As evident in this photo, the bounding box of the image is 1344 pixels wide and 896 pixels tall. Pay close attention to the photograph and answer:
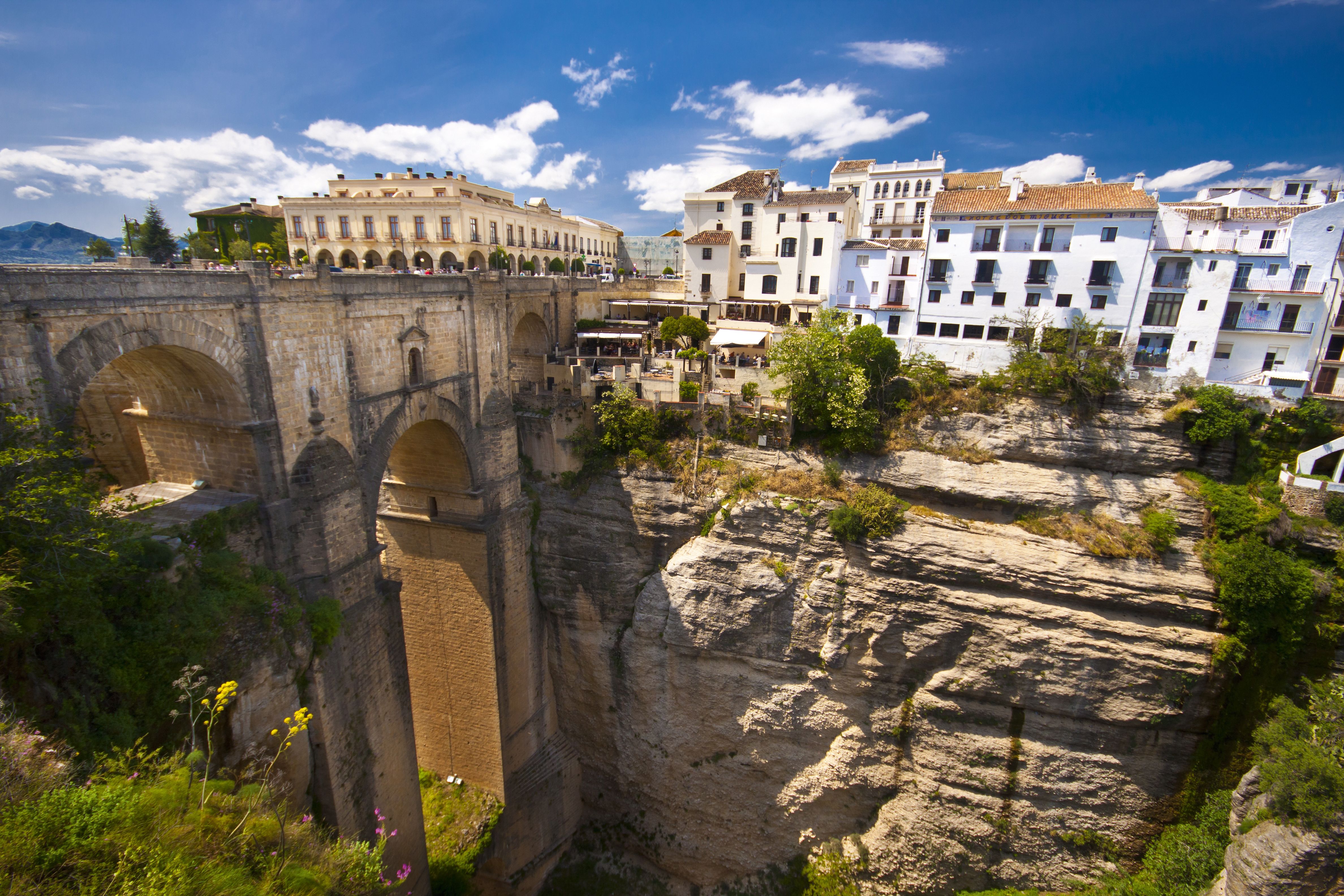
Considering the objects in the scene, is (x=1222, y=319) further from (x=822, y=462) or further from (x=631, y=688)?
(x=631, y=688)

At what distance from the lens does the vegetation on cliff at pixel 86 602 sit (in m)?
7.75

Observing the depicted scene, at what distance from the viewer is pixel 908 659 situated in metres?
18.1

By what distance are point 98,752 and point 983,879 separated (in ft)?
70.9

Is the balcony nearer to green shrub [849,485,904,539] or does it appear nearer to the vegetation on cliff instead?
green shrub [849,485,904,539]

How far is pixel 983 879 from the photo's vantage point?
18.0m

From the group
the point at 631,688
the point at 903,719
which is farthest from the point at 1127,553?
the point at 631,688

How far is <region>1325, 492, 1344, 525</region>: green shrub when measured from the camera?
16.7m

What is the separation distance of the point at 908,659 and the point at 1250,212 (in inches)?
877

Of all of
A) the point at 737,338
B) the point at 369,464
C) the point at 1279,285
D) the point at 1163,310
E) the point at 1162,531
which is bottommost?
the point at 1162,531

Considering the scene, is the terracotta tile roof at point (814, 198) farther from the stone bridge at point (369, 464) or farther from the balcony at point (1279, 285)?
the balcony at point (1279, 285)

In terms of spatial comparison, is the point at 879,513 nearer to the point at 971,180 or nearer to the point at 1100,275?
the point at 1100,275

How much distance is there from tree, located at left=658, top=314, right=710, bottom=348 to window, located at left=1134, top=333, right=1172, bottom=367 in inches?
634

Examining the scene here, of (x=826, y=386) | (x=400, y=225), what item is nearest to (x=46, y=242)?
(x=400, y=225)

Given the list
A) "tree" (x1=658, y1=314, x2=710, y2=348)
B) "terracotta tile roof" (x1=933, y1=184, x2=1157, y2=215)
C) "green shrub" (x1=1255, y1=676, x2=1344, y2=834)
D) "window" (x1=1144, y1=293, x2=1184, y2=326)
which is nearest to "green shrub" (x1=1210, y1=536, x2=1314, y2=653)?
"green shrub" (x1=1255, y1=676, x2=1344, y2=834)
